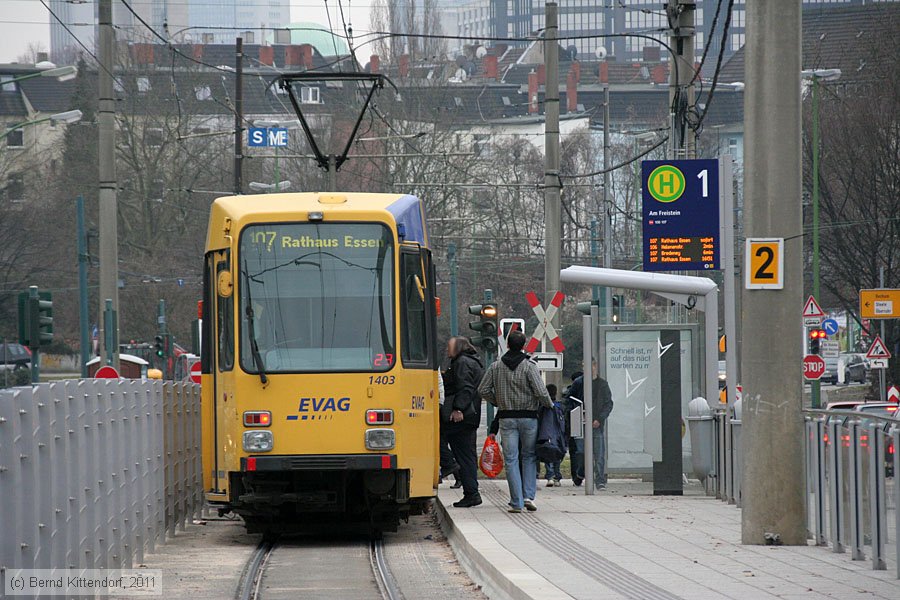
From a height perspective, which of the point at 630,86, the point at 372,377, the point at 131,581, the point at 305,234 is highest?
the point at 630,86

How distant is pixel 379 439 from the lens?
14.2 m

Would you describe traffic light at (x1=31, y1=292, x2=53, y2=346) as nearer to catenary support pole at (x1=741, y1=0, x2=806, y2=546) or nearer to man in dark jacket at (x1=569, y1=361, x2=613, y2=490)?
man in dark jacket at (x1=569, y1=361, x2=613, y2=490)

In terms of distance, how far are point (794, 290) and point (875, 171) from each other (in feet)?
97.2

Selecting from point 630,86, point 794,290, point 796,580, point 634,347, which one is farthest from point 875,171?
point 630,86

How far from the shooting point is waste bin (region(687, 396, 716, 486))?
56.2ft

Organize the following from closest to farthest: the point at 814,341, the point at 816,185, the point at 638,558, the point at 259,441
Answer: the point at 638,558 → the point at 259,441 → the point at 816,185 → the point at 814,341

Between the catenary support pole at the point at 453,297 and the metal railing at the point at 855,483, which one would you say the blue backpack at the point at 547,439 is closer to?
the metal railing at the point at 855,483

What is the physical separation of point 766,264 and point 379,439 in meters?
4.10

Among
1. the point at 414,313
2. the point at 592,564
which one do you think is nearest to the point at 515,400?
the point at 414,313

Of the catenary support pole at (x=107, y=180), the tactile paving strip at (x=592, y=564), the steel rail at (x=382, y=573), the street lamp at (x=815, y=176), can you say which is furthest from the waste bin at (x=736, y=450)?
the street lamp at (x=815, y=176)

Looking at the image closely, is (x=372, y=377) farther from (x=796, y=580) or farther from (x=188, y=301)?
(x=188, y=301)

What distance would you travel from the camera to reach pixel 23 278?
57938 mm

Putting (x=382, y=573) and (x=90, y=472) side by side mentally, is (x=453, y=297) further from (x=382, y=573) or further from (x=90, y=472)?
(x=90, y=472)

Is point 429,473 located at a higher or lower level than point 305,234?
lower
